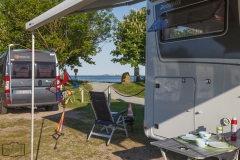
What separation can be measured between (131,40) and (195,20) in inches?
741

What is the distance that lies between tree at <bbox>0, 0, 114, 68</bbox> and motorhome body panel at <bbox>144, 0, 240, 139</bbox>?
11636 mm

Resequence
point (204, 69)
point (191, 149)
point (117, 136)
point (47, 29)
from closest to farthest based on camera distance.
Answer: point (191, 149) → point (204, 69) → point (117, 136) → point (47, 29)

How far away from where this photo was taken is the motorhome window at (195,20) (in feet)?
11.8

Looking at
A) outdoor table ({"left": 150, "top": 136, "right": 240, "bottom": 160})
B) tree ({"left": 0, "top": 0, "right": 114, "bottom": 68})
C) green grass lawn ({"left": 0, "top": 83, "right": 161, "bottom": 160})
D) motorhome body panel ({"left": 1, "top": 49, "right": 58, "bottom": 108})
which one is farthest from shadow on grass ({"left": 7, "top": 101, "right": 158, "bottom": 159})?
tree ({"left": 0, "top": 0, "right": 114, "bottom": 68})

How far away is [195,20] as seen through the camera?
3826mm

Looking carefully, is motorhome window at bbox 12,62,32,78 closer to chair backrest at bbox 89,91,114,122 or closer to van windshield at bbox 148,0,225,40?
chair backrest at bbox 89,91,114,122

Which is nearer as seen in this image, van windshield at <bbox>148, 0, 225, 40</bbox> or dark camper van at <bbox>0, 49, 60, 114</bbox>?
van windshield at <bbox>148, 0, 225, 40</bbox>

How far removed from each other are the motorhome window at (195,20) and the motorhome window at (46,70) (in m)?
5.85

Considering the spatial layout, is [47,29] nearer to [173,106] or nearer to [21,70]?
[21,70]

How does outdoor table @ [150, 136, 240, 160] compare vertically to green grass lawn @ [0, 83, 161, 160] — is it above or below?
above

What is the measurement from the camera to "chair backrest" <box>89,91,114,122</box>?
5594 mm

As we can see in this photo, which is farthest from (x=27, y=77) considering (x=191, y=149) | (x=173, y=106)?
(x=191, y=149)

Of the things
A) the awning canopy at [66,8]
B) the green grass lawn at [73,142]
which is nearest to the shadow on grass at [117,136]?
the green grass lawn at [73,142]

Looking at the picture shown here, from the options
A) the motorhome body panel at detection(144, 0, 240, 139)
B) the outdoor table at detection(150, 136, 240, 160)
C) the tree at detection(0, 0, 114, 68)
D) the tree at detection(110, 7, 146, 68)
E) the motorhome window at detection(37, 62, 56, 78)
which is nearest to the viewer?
the outdoor table at detection(150, 136, 240, 160)
